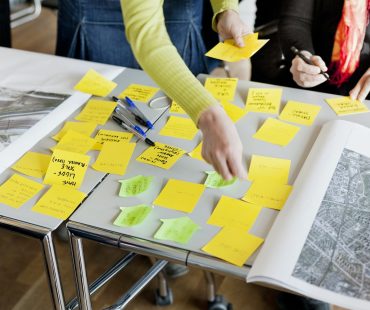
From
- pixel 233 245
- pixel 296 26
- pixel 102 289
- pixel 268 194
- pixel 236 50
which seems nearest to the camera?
pixel 233 245

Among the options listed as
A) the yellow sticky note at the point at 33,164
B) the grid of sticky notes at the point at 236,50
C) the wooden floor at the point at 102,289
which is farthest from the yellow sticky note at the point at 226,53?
the wooden floor at the point at 102,289

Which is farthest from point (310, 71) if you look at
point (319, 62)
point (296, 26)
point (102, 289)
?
point (102, 289)

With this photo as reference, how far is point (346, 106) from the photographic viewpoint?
1207mm

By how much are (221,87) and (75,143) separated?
1.32ft

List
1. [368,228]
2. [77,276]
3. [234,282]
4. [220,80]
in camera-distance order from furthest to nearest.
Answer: [234,282] → [220,80] → [77,276] → [368,228]

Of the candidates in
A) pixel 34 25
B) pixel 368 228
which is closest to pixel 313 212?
pixel 368 228

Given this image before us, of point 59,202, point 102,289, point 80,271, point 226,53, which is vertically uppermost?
point 226,53

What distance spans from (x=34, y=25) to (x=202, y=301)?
2.65 m

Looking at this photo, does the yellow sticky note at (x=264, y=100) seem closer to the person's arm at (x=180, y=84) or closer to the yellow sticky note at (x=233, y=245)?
the person's arm at (x=180, y=84)

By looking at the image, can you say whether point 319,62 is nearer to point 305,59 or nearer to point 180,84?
point 305,59

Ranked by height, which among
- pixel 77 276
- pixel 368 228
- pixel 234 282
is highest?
pixel 368 228

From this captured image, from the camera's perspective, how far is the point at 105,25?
5.11ft

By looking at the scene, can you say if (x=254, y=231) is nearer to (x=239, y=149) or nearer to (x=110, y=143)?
(x=239, y=149)

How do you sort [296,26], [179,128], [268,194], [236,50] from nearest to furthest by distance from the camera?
1. [268,194]
2. [179,128]
3. [236,50]
4. [296,26]
